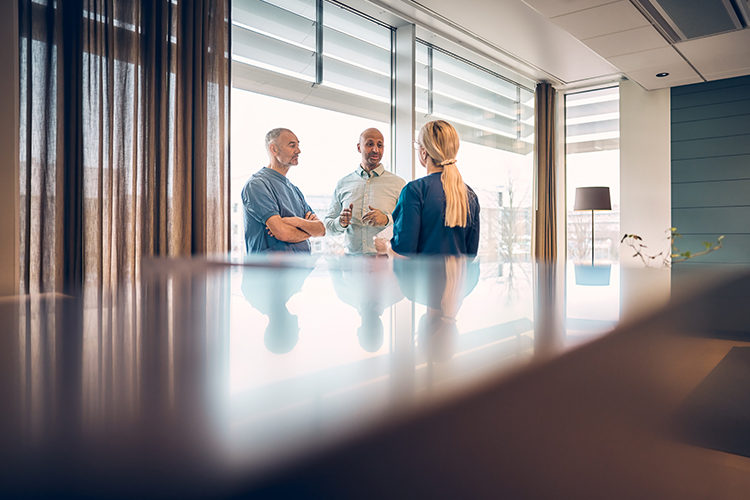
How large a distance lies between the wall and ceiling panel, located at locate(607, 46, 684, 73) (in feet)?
3.29

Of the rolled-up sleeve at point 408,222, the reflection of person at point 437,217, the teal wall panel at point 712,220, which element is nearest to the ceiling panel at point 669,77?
the teal wall panel at point 712,220

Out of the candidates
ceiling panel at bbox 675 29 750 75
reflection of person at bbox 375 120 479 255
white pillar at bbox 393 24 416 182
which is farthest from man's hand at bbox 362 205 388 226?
ceiling panel at bbox 675 29 750 75

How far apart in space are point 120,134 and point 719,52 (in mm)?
5450

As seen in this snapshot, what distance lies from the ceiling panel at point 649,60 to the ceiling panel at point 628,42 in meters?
0.13

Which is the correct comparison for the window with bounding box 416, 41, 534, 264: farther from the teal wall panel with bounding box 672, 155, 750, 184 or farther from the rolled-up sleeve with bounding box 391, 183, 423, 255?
the rolled-up sleeve with bounding box 391, 183, 423, 255

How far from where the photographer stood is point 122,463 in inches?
2.6

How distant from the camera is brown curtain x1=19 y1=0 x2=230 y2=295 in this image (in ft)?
8.34

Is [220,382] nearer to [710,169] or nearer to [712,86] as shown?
[710,169]

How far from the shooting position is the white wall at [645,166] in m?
6.10

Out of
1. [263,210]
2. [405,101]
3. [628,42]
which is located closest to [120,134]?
[263,210]

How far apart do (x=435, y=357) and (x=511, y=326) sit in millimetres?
63

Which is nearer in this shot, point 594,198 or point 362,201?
point 362,201

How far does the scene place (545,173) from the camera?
690cm

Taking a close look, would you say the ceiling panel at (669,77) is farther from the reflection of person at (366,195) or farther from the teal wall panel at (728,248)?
the reflection of person at (366,195)
